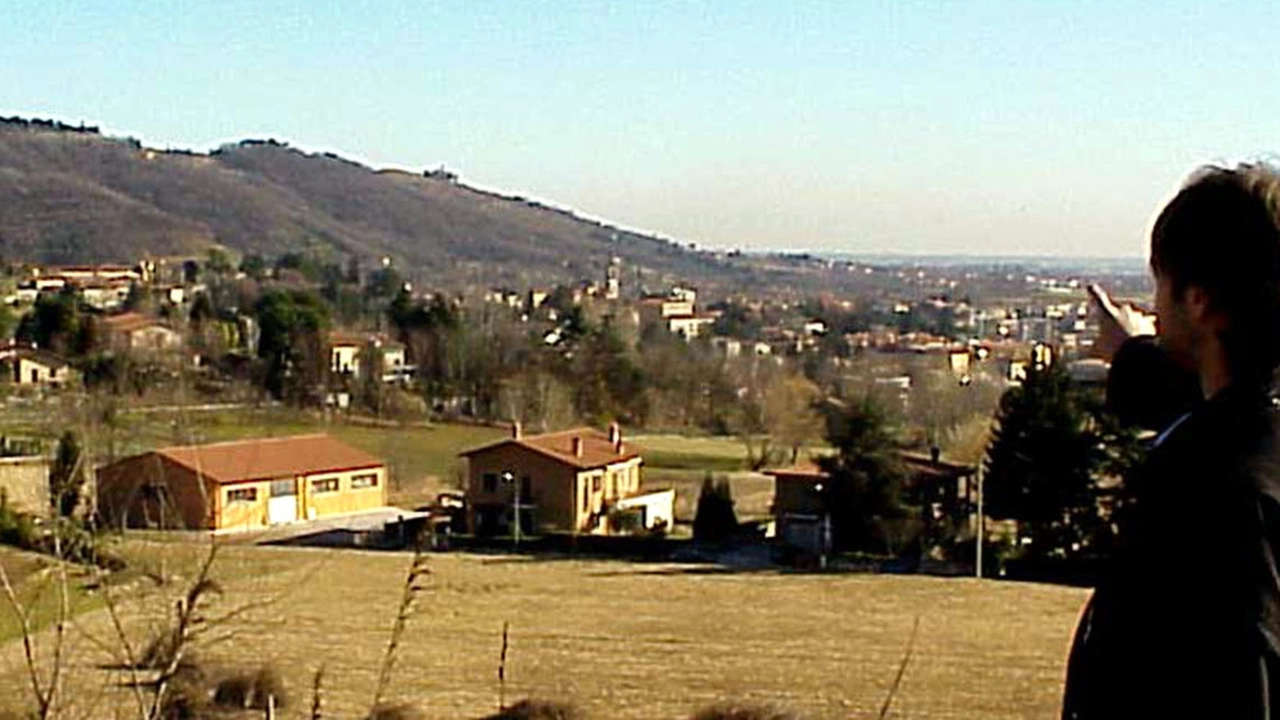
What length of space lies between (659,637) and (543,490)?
11933mm

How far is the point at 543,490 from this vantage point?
30.7 meters

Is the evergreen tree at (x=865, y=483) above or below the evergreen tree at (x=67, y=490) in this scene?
below

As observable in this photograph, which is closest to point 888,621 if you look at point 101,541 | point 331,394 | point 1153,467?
point 101,541

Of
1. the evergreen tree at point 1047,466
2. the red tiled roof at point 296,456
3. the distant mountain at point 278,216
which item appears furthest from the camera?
the distant mountain at point 278,216

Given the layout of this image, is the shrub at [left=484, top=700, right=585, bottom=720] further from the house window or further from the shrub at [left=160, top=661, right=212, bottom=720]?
the shrub at [left=160, top=661, right=212, bottom=720]

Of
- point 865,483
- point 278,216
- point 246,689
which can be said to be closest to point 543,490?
point 865,483

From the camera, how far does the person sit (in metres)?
1.02

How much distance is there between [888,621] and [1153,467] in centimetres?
1998

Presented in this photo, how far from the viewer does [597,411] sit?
43.5 m

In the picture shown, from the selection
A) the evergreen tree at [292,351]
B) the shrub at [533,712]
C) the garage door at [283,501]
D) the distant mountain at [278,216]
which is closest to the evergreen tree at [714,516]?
the garage door at [283,501]

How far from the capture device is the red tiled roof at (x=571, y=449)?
3033cm

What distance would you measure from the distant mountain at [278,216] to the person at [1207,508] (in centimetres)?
7625

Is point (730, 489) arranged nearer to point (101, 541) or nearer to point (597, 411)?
point (597, 411)

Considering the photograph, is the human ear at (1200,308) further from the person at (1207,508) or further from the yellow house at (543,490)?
the yellow house at (543,490)
